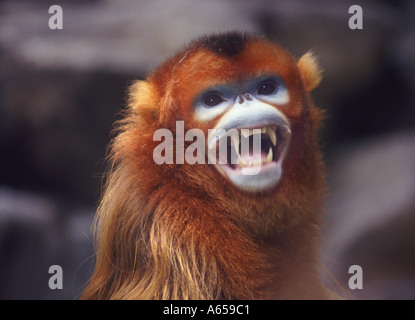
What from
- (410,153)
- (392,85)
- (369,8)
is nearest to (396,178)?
(410,153)

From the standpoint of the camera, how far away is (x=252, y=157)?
152cm

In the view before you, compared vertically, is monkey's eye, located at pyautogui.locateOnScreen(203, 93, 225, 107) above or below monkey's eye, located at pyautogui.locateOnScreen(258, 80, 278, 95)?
below

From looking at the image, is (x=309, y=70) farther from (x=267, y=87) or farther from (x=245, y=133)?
(x=245, y=133)

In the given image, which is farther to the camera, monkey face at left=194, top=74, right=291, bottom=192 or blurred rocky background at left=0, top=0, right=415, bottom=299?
blurred rocky background at left=0, top=0, right=415, bottom=299

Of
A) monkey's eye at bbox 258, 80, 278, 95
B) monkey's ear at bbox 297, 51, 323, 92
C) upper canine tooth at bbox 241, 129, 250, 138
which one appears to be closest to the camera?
upper canine tooth at bbox 241, 129, 250, 138

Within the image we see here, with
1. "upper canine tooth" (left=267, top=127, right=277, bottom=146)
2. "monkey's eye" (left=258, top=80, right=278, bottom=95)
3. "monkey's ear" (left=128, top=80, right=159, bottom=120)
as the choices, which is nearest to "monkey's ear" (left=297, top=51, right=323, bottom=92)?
"monkey's eye" (left=258, top=80, right=278, bottom=95)

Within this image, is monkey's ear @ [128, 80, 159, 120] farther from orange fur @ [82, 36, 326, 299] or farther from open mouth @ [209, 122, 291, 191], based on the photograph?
open mouth @ [209, 122, 291, 191]

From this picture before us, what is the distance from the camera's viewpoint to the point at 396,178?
1834mm

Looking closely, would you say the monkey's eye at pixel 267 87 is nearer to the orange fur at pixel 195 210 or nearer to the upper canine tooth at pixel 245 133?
the orange fur at pixel 195 210

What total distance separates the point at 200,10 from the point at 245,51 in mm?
269

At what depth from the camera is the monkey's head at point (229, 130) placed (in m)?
1.52

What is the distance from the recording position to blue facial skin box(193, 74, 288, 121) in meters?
1.53

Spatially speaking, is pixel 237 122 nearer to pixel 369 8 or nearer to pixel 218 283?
pixel 218 283

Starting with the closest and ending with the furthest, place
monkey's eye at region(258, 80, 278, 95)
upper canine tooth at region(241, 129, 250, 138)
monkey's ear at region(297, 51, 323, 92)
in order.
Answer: upper canine tooth at region(241, 129, 250, 138), monkey's eye at region(258, 80, 278, 95), monkey's ear at region(297, 51, 323, 92)
